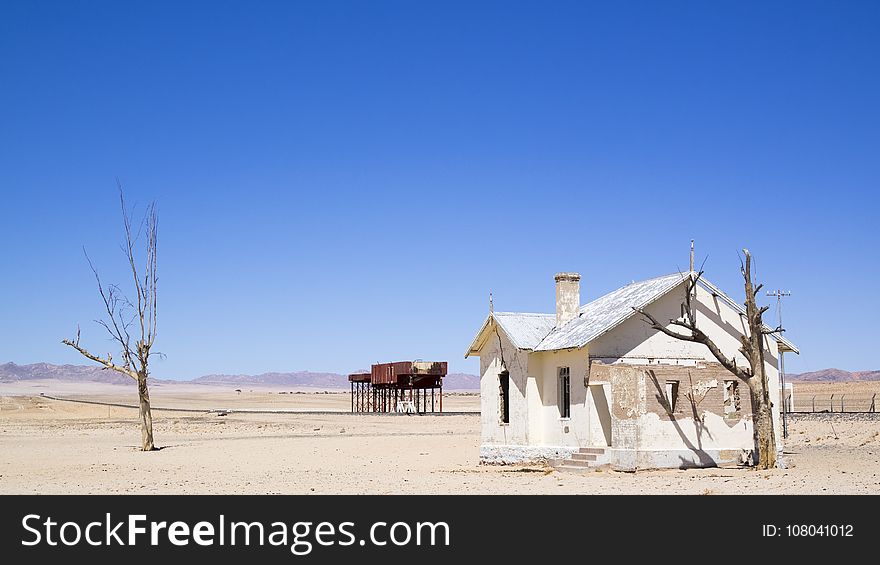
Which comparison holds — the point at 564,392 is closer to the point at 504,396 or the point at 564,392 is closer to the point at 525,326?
the point at 504,396

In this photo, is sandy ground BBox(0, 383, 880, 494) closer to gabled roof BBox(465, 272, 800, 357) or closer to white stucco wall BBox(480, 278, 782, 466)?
white stucco wall BBox(480, 278, 782, 466)

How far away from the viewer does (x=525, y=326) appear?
31141mm

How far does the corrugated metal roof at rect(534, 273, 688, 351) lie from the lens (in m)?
27.6

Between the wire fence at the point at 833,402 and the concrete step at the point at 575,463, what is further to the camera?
the wire fence at the point at 833,402

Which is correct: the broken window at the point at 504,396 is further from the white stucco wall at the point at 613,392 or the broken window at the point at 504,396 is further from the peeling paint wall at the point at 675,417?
the peeling paint wall at the point at 675,417

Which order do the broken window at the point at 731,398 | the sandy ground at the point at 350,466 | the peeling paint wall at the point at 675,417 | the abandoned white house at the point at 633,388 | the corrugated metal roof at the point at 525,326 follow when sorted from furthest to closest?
the corrugated metal roof at the point at 525,326, the broken window at the point at 731,398, the abandoned white house at the point at 633,388, the peeling paint wall at the point at 675,417, the sandy ground at the point at 350,466

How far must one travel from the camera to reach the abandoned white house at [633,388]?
2681cm

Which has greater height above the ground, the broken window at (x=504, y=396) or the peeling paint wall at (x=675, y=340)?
the peeling paint wall at (x=675, y=340)

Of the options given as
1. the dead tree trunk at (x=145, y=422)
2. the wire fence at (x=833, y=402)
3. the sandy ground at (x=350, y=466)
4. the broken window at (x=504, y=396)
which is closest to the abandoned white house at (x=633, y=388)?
the broken window at (x=504, y=396)

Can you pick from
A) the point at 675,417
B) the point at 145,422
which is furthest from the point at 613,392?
the point at 145,422

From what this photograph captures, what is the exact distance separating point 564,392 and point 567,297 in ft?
12.5

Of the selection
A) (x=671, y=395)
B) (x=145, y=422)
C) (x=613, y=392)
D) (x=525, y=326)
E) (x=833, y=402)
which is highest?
(x=525, y=326)

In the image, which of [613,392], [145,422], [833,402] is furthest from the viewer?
[833,402]
